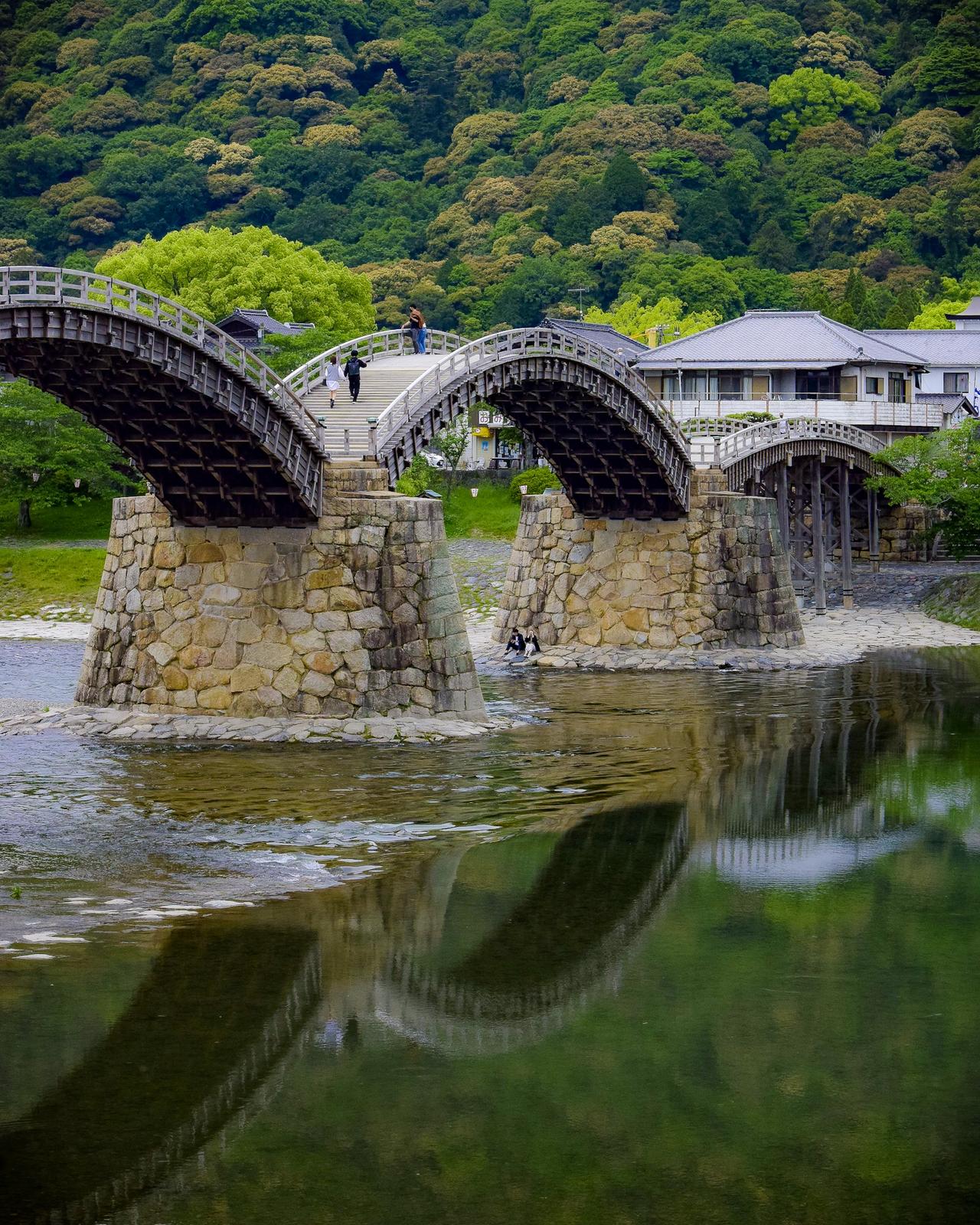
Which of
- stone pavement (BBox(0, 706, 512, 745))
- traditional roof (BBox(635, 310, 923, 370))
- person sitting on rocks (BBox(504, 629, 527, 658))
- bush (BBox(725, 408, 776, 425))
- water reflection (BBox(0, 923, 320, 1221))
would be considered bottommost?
water reflection (BBox(0, 923, 320, 1221))

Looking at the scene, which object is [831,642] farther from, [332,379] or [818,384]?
[818,384]

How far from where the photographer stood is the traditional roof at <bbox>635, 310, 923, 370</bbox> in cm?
6662

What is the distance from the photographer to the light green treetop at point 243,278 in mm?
67250

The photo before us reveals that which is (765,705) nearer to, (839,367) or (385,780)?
(385,780)

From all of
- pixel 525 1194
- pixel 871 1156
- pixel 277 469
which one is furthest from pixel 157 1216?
pixel 277 469

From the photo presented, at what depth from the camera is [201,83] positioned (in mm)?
127750

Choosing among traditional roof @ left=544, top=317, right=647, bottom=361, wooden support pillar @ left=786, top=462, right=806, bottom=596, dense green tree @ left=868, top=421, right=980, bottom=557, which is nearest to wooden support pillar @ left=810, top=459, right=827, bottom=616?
wooden support pillar @ left=786, top=462, right=806, bottom=596

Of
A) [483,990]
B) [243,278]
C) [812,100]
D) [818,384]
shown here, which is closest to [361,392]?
[483,990]

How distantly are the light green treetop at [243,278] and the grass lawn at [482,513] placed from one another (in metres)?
7.92

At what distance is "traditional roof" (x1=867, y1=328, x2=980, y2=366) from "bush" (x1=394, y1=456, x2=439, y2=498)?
2419 cm

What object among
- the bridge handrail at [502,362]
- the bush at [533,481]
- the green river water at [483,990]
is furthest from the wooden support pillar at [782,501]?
the green river water at [483,990]

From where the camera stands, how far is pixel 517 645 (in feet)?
135

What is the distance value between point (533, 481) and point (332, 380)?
32511 mm

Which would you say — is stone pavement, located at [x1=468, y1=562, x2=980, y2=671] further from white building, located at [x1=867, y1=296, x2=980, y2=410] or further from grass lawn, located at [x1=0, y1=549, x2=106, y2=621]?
white building, located at [x1=867, y1=296, x2=980, y2=410]
